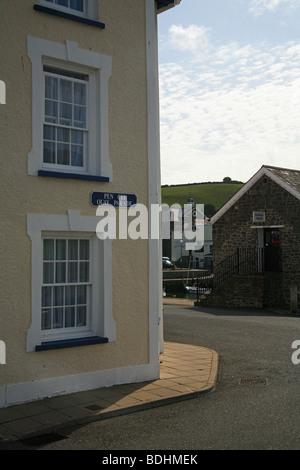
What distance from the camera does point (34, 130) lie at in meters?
8.62

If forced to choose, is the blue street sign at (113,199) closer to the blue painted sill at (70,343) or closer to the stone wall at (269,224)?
the blue painted sill at (70,343)

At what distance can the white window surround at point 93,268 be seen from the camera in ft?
27.7

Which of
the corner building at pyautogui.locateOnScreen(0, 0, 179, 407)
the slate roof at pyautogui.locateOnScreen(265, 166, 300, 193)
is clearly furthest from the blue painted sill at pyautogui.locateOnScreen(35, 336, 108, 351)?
the slate roof at pyautogui.locateOnScreen(265, 166, 300, 193)

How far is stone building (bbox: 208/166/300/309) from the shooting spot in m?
26.4

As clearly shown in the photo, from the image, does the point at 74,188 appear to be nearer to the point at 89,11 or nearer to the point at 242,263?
the point at 89,11

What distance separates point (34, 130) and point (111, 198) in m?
1.82

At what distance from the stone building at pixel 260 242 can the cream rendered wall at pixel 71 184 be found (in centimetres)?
1744

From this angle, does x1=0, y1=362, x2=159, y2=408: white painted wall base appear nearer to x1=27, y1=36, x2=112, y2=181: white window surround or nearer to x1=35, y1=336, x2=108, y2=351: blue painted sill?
x1=35, y1=336, x2=108, y2=351: blue painted sill

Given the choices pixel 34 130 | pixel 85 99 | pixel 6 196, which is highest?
pixel 85 99

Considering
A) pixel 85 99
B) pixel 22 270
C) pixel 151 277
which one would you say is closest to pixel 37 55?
pixel 85 99

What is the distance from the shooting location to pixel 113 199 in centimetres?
949

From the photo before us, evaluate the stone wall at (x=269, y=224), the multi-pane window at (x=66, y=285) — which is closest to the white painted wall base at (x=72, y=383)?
the multi-pane window at (x=66, y=285)

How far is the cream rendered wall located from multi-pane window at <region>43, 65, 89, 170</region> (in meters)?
0.49
